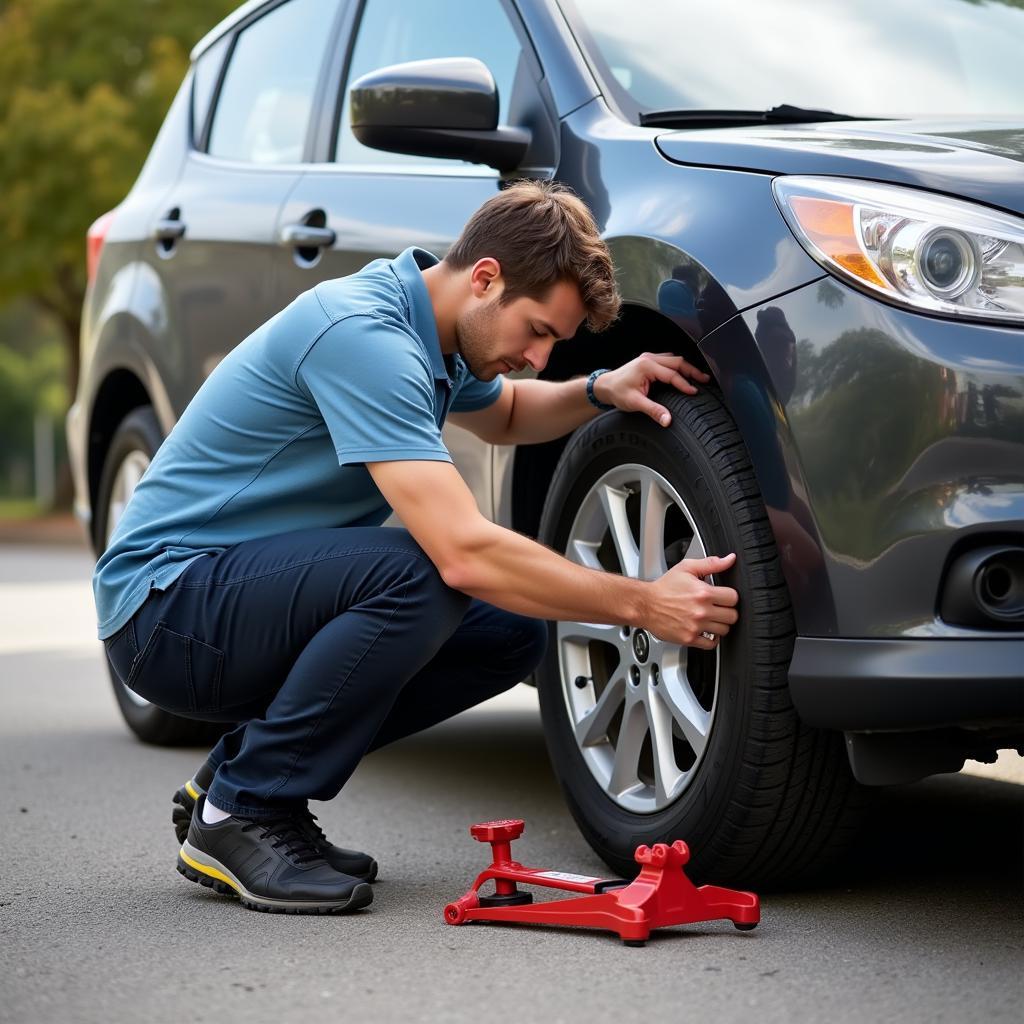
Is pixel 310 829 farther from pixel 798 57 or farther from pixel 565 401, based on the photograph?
pixel 798 57

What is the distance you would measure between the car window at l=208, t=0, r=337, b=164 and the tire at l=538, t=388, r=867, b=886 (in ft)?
5.73

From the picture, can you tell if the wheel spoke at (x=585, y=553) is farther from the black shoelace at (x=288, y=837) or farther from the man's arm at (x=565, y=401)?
the black shoelace at (x=288, y=837)

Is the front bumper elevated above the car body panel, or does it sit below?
below

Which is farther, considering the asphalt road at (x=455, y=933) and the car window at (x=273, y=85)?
the car window at (x=273, y=85)

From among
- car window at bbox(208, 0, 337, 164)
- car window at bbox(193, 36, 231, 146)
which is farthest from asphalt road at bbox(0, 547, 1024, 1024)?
car window at bbox(193, 36, 231, 146)

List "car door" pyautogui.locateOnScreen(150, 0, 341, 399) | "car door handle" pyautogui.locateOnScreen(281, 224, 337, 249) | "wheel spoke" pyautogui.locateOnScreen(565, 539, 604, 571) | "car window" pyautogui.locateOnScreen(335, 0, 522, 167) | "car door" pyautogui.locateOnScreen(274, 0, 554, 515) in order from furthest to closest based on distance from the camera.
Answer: "car door" pyautogui.locateOnScreen(150, 0, 341, 399) → "car door handle" pyautogui.locateOnScreen(281, 224, 337, 249) → "car window" pyautogui.locateOnScreen(335, 0, 522, 167) → "car door" pyautogui.locateOnScreen(274, 0, 554, 515) → "wheel spoke" pyautogui.locateOnScreen(565, 539, 604, 571)

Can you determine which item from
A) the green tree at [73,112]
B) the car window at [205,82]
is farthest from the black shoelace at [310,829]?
the green tree at [73,112]

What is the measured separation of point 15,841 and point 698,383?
5.75ft

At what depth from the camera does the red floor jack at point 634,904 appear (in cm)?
278

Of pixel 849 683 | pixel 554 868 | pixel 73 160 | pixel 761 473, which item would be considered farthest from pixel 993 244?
pixel 73 160

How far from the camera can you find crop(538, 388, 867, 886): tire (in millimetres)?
2857

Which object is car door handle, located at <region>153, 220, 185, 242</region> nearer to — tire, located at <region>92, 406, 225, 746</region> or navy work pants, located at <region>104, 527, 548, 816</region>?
tire, located at <region>92, 406, 225, 746</region>

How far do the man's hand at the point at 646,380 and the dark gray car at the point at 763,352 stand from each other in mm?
30

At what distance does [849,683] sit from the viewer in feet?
8.77
